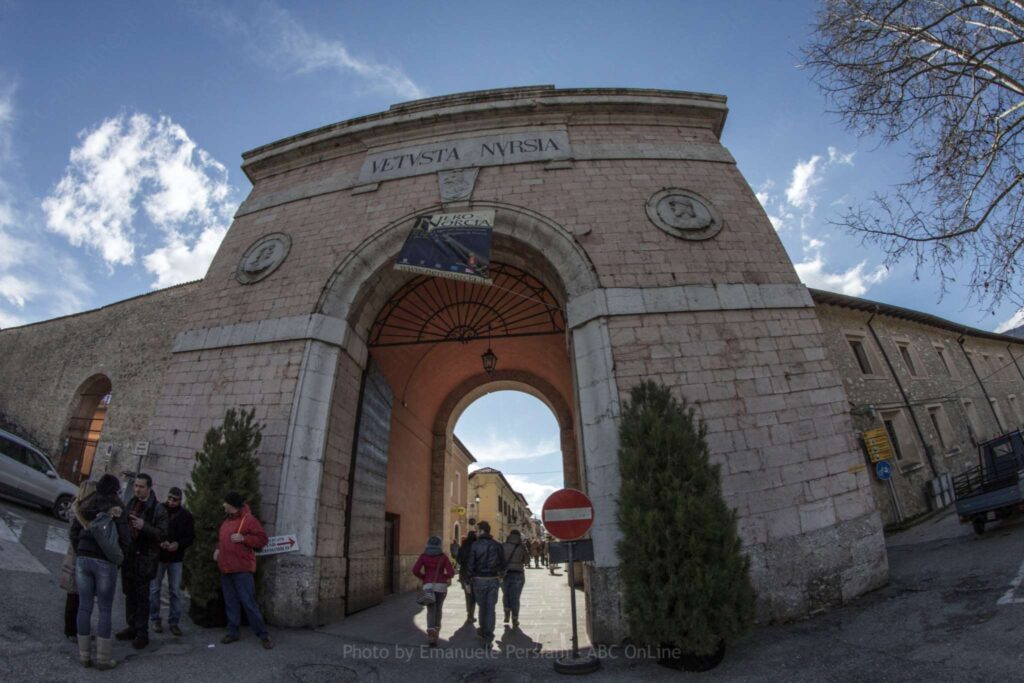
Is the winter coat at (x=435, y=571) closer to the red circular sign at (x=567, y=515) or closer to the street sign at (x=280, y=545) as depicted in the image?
the street sign at (x=280, y=545)

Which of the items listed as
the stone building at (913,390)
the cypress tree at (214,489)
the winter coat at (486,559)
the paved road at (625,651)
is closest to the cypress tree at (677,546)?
the paved road at (625,651)

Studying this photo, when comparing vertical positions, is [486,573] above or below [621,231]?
below

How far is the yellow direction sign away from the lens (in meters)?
12.0

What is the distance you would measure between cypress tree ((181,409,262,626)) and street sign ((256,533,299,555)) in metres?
0.45

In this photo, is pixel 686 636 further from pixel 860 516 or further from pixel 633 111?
pixel 633 111

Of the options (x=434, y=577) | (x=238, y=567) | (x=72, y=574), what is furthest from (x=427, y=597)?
(x=72, y=574)

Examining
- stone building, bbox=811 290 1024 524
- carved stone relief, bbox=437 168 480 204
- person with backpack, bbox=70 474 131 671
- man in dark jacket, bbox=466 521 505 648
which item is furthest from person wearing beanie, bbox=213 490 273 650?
stone building, bbox=811 290 1024 524

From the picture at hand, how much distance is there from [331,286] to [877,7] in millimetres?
8118

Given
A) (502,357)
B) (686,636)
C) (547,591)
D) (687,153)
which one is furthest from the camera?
(502,357)

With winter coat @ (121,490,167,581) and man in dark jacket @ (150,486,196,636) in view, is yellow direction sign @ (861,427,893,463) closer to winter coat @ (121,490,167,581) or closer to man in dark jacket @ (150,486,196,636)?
man in dark jacket @ (150,486,196,636)

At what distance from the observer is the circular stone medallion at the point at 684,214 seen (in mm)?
7156

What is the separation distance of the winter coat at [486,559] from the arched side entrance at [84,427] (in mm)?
13518

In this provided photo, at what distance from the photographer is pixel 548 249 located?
736 centimetres

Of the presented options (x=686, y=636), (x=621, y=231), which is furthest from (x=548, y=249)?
(x=686, y=636)
